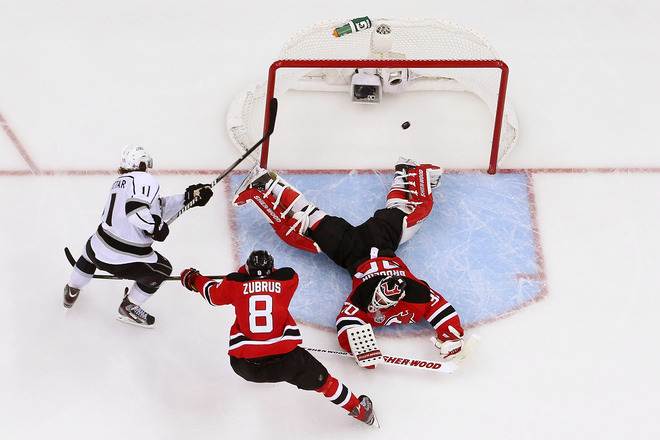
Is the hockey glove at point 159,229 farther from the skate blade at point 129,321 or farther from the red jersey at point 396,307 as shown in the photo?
the red jersey at point 396,307

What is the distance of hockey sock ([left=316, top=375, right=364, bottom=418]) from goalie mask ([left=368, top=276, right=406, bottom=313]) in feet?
1.42

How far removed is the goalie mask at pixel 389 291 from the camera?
188 inches

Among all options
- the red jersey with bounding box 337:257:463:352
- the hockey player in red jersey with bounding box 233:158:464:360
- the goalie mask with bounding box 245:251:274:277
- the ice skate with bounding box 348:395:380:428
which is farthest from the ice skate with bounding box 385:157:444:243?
the goalie mask with bounding box 245:251:274:277

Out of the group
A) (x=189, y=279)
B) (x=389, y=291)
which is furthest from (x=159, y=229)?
(x=389, y=291)

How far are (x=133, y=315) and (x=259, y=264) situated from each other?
33.9 inches

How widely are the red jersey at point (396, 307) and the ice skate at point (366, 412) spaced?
33 cm

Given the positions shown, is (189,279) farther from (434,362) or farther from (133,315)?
(434,362)

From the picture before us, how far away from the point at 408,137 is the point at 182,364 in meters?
1.83

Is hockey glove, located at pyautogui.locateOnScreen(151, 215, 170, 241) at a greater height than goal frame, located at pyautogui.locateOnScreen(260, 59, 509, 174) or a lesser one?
lesser

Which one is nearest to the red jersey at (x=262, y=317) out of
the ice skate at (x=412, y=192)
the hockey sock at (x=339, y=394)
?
the hockey sock at (x=339, y=394)

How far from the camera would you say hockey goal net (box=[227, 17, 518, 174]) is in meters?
5.39

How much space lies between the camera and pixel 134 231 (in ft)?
15.3

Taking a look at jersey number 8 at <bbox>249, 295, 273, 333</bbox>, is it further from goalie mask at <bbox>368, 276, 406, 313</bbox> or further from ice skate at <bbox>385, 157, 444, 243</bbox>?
ice skate at <bbox>385, 157, 444, 243</bbox>

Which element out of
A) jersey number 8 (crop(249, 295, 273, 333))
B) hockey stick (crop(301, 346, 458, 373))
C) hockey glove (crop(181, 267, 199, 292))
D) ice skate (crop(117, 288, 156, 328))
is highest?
jersey number 8 (crop(249, 295, 273, 333))
